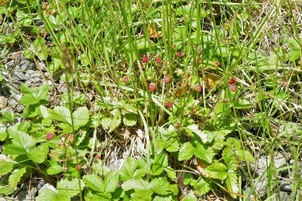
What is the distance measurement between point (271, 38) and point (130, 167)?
99 cm

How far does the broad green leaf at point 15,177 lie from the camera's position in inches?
73.7

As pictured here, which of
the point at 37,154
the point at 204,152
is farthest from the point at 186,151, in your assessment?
the point at 37,154

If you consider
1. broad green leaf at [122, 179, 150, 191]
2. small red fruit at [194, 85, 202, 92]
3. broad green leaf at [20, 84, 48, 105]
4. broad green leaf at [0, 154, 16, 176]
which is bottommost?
broad green leaf at [122, 179, 150, 191]

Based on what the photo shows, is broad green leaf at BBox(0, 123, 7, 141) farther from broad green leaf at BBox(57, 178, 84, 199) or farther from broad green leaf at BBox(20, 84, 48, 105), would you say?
broad green leaf at BBox(57, 178, 84, 199)

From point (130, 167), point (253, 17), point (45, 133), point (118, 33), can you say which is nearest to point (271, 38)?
point (253, 17)

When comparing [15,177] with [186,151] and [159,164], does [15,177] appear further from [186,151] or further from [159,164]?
[186,151]

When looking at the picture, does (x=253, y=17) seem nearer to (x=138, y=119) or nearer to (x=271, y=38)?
(x=271, y=38)

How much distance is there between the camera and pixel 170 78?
6.82ft

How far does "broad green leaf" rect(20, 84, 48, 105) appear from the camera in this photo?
6.79 feet

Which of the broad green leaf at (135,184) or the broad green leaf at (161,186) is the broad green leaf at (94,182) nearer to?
the broad green leaf at (135,184)

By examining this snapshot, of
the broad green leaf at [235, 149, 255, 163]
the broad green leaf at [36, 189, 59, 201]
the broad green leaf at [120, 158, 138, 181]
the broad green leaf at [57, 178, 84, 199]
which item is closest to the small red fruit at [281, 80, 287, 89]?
the broad green leaf at [235, 149, 255, 163]

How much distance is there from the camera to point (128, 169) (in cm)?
189

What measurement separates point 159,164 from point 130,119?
26cm

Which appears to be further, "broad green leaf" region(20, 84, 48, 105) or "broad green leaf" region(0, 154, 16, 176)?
"broad green leaf" region(20, 84, 48, 105)
